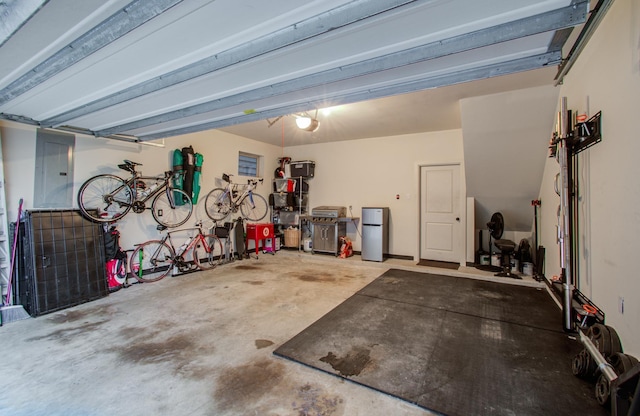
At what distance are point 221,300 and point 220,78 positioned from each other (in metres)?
2.76

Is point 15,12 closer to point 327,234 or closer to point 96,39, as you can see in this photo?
point 96,39

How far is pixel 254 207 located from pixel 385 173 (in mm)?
3228

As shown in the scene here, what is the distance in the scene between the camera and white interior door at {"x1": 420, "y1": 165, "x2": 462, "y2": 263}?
222 inches

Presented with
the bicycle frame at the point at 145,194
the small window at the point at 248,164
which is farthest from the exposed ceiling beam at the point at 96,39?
the small window at the point at 248,164

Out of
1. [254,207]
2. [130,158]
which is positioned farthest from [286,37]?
[254,207]

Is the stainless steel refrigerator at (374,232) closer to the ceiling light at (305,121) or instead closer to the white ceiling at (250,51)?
the ceiling light at (305,121)

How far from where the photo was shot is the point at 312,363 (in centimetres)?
219

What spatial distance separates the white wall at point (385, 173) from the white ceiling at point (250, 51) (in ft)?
8.72

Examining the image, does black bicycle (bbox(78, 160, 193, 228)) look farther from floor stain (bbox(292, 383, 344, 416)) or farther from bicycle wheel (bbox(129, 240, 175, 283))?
floor stain (bbox(292, 383, 344, 416))

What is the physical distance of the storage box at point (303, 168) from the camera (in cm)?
693

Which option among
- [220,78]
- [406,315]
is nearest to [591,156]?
[406,315]

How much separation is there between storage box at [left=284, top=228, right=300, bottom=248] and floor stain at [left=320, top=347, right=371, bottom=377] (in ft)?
15.0

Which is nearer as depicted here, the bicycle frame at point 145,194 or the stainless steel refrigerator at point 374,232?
the bicycle frame at point 145,194

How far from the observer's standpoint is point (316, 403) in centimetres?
176
